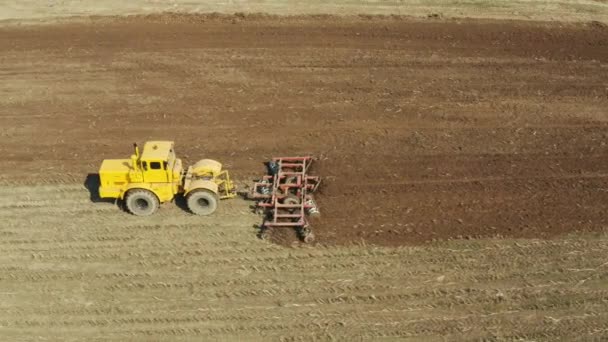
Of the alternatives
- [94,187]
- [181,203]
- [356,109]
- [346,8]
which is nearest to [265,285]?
[181,203]

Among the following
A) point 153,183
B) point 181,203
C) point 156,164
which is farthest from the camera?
point 181,203

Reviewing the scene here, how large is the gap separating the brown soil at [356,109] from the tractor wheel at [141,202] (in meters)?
3.12

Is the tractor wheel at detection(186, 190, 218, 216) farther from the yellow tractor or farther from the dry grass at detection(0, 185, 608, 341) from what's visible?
the dry grass at detection(0, 185, 608, 341)

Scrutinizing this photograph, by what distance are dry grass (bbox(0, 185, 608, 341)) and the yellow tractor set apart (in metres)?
0.46

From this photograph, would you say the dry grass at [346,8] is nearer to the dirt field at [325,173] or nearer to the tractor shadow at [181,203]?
the dirt field at [325,173]

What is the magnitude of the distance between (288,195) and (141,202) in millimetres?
4075

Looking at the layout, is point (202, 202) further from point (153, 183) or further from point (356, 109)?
point (356, 109)

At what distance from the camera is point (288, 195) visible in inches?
738

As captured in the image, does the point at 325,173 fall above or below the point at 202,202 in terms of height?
above

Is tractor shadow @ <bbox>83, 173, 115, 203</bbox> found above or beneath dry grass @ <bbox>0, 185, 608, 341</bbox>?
above

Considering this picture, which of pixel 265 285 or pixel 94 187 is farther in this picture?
pixel 94 187

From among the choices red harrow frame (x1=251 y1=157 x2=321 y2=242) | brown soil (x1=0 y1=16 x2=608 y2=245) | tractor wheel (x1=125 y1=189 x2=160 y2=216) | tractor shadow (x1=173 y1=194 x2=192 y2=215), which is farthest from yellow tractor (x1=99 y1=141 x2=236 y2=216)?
brown soil (x1=0 y1=16 x2=608 y2=245)

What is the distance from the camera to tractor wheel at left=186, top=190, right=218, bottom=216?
17.9 metres

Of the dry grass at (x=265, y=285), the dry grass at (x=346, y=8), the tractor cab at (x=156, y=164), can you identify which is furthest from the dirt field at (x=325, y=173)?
the tractor cab at (x=156, y=164)
